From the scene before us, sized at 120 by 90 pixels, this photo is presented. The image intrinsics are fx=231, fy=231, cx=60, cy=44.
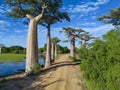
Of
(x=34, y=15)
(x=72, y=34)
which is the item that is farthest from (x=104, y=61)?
(x=72, y=34)

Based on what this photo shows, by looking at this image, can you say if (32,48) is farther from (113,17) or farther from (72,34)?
(72,34)

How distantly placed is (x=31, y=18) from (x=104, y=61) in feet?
37.3

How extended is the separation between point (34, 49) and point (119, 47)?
10956mm

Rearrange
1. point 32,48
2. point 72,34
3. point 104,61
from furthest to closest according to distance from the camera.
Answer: point 72,34, point 32,48, point 104,61

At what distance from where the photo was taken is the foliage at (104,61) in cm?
829

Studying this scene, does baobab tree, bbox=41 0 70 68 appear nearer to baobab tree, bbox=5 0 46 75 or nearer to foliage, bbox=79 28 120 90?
baobab tree, bbox=5 0 46 75

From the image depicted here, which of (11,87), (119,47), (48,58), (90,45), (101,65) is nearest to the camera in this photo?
(119,47)

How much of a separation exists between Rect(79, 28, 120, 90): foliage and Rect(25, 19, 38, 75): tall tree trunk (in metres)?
8.81

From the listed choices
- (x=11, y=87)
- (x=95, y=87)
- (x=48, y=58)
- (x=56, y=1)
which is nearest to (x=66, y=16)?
(x=56, y=1)

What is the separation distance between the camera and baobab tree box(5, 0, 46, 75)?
1834 cm

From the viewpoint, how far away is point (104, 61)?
889 centimetres

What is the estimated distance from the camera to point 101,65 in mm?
8977

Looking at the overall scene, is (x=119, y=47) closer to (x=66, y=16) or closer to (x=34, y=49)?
(x=34, y=49)

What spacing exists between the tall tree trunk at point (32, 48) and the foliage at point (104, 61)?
8.81m
